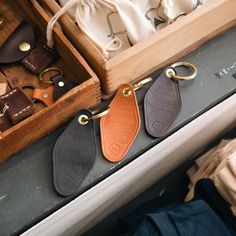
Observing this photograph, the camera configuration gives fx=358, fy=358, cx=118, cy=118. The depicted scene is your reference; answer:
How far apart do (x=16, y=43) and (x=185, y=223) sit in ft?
1.42

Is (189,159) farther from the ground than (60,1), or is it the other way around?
(60,1)

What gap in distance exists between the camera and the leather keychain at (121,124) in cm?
56

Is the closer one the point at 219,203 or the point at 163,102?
the point at 163,102

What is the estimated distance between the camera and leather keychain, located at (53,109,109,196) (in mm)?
527

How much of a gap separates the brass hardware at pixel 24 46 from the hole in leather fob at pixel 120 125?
183 mm

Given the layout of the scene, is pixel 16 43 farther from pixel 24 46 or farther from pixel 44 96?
pixel 44 96

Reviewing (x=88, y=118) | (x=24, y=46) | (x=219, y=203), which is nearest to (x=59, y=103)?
(x=88, y=118)

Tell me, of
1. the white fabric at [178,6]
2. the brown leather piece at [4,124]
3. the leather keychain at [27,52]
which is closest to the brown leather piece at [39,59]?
the leather keychain at [27,52]

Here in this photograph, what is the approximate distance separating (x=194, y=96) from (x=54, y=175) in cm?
27

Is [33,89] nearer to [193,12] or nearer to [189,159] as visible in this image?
[193,12]

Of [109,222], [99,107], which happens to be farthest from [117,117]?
[109,222]

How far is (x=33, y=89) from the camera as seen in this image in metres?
0.60

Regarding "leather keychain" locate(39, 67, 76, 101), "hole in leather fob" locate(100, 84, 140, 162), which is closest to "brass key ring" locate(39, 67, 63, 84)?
"leather keychain" locate(39, 67, 76, 101)

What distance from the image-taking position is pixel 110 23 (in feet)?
1.96
